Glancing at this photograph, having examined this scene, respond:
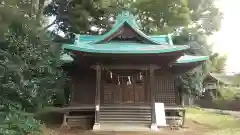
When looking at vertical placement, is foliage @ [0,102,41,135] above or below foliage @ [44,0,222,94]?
below

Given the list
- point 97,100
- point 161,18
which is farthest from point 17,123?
point 161,18

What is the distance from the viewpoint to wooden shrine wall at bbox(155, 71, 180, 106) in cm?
1734

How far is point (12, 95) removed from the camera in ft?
38.3

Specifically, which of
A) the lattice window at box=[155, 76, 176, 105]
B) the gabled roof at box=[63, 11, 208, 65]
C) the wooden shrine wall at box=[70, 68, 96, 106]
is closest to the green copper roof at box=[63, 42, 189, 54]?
the gabled roof at box=[63, 11, 208, 65]

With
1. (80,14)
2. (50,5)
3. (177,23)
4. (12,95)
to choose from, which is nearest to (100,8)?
(80,14)

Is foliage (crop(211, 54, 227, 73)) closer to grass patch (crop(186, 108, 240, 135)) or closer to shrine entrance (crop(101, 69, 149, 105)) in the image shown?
grass patch (crop(186, 108, 240, 135))

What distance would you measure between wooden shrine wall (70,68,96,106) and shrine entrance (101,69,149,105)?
4.41 ft

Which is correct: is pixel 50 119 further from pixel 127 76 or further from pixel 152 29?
pixel 152 29

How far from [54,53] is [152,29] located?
16.2 meters

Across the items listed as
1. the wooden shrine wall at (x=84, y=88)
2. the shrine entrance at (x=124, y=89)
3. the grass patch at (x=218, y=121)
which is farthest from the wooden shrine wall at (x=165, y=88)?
the wooden shrine wall at (x=84, y=88)

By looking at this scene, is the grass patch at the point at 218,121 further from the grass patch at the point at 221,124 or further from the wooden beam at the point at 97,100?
the wooden beam at the point at 97,100

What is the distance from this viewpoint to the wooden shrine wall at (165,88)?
1734 centimetres

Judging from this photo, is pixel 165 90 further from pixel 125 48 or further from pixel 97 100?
pixel 97 100

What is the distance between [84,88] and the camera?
17.2 meters
